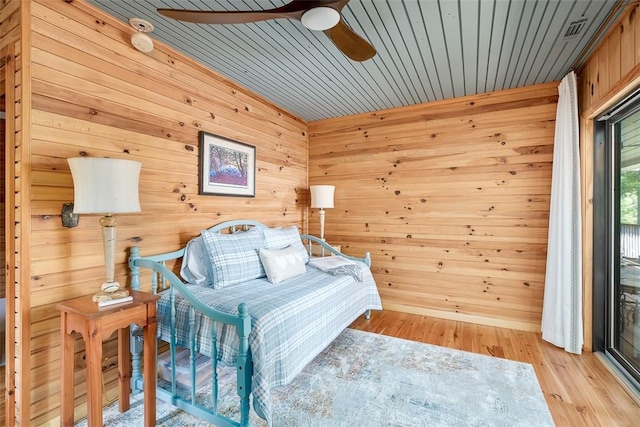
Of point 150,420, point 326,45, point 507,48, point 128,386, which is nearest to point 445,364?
point 150,420

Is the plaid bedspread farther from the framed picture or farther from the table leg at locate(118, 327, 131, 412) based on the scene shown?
the framed picture

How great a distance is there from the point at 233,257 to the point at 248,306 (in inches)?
25.1

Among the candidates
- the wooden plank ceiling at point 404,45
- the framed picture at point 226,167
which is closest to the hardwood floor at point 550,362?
the framed picture at point 226,167

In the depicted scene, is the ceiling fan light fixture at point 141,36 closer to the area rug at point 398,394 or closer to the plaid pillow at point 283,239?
the plaid pillow at point 283,239

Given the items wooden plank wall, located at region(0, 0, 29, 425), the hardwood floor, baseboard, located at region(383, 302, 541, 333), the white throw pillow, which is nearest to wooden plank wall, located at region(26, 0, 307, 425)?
wooden plank wall, located at region(0, 0, 29, 425)

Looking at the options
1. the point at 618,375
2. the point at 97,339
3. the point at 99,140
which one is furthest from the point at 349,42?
the point at 618,375

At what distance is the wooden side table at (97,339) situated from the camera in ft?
4.58

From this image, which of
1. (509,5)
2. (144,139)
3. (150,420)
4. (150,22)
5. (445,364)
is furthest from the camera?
(445,364)

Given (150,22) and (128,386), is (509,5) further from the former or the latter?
(128,386)

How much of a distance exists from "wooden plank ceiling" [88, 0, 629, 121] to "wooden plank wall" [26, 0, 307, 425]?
0.67 ft

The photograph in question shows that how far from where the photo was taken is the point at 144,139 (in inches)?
82.1

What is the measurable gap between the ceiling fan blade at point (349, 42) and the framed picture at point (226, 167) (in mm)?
1413

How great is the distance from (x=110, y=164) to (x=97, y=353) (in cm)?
92

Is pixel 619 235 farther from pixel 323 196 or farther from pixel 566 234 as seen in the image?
pixel 323 196
